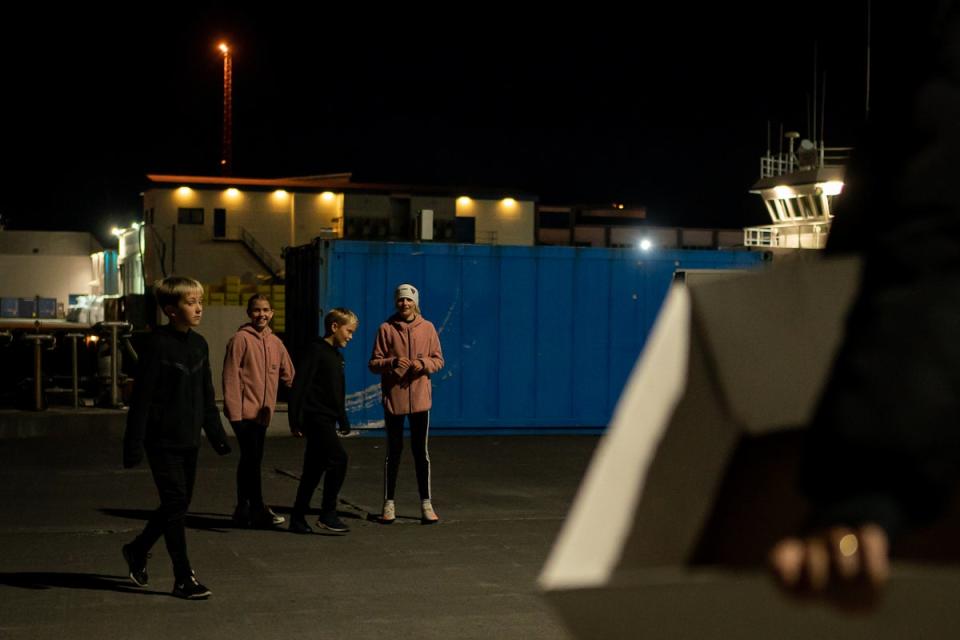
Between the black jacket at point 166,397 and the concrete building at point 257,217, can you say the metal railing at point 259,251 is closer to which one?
the concrete building at point 257,217

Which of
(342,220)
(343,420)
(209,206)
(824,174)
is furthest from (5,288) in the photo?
(343,420)

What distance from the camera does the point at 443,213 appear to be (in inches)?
2694

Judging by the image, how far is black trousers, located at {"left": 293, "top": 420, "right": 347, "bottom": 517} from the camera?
986 cm

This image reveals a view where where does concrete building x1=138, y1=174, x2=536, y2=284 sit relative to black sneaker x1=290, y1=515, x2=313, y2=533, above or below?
above

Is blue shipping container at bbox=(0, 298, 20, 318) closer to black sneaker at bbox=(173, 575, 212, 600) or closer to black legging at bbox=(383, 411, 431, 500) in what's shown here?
black legging at bbox=(383, 411, 431, 500)

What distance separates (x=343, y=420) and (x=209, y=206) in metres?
58.2

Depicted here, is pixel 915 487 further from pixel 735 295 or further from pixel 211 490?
pixel 211 490

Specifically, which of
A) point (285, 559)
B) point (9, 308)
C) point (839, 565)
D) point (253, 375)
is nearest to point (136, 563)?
point (285, 559)

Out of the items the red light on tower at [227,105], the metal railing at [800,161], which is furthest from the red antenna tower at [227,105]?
the metal railing at [800,161]

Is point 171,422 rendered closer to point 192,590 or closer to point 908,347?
point 192,590

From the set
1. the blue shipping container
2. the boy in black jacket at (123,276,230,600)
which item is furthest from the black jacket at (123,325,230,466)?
the blue shipping container

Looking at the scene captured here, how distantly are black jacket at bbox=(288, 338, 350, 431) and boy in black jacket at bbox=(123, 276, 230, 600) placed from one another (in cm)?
217

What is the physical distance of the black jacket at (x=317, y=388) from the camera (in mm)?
9938

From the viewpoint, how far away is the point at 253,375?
10289mm
